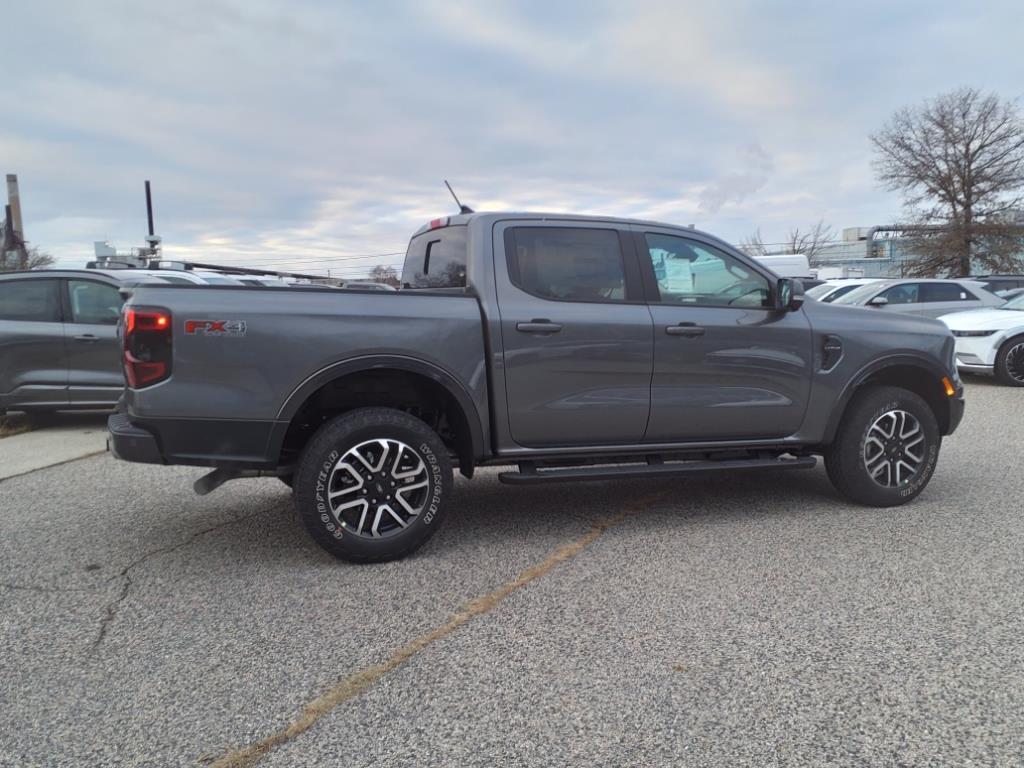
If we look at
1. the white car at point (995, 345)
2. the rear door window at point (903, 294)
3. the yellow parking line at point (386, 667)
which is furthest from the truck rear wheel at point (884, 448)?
the rear door window at point (903, 294)

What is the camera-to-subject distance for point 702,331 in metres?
4.55

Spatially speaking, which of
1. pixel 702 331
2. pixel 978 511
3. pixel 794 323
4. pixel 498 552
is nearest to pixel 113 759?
pixel 498 552

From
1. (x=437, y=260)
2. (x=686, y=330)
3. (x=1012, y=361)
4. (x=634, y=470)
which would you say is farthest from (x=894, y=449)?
(x=1012, y=361)

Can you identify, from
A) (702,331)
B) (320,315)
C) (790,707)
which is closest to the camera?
(790,707)

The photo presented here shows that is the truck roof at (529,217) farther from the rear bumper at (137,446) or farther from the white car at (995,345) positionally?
the white car at (995,345)

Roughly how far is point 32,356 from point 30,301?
2.04ft

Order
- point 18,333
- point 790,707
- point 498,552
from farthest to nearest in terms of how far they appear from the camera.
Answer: point 18,333, point 498,552, point 790,707

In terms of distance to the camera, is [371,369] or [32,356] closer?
[371,369]

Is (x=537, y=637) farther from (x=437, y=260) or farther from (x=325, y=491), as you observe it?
(x=437, y=260)

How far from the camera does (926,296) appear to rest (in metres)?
14.4

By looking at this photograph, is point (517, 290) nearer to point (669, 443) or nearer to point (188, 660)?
point (669, 443)

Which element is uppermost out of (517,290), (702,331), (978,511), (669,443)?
(517,290)

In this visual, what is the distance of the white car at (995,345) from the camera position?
35.4 feet

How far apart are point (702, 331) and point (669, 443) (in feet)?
2.33
